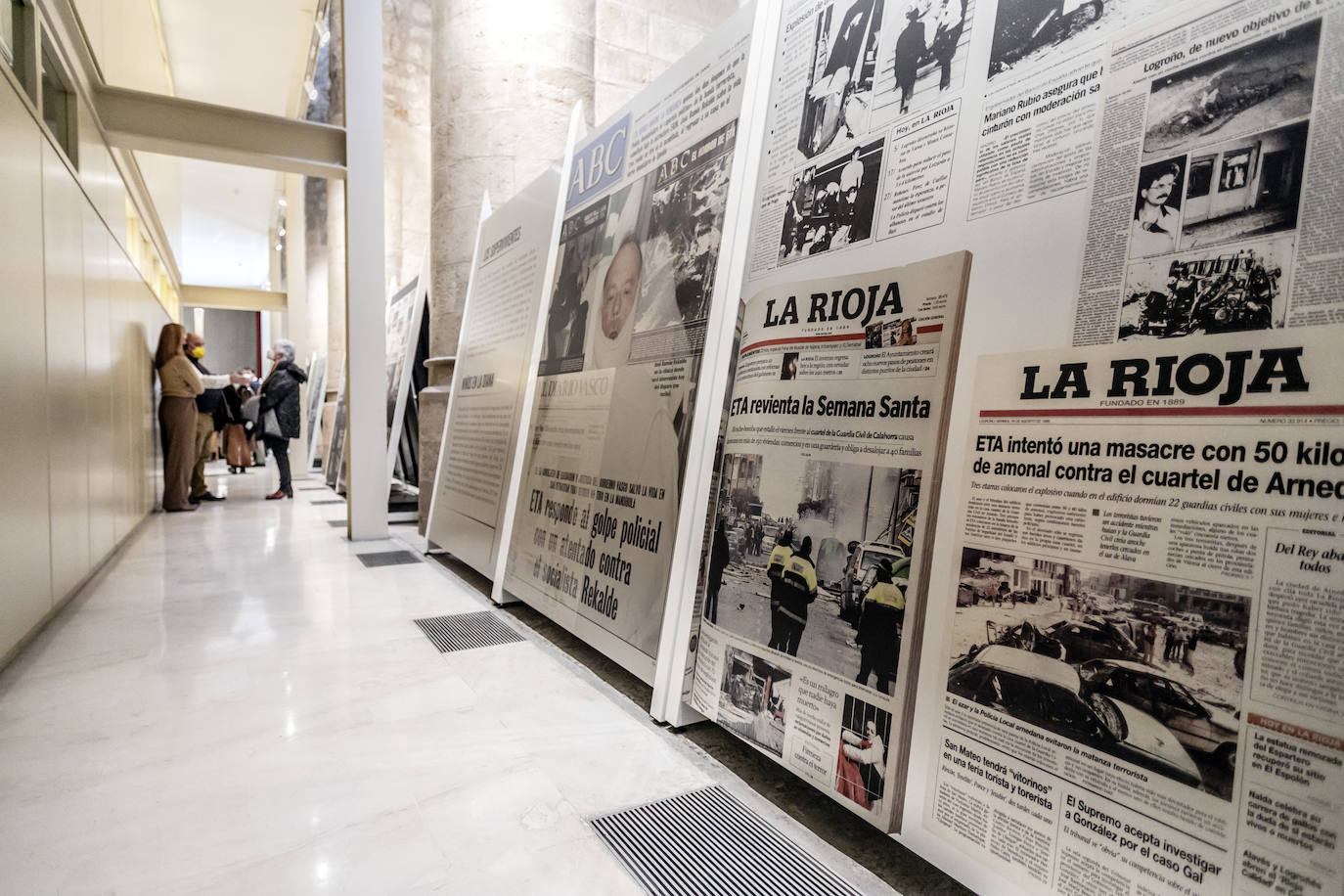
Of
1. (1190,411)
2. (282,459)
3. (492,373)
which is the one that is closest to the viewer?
(1190,411)

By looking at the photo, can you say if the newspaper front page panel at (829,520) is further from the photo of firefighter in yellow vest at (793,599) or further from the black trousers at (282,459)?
the black trousers at (282,459)

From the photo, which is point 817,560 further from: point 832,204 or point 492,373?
point 492,373

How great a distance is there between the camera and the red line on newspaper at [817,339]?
128 centimetres

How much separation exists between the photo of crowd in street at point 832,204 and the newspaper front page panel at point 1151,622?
501 mm

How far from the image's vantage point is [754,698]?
1.55 m

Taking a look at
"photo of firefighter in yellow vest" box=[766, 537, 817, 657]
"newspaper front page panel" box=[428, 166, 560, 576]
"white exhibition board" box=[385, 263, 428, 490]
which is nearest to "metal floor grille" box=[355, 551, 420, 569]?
"newspaper front page panel" box=[428, 166, 560, 576]

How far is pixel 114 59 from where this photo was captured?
4.55 metres

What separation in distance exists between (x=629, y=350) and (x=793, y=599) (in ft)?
3.73

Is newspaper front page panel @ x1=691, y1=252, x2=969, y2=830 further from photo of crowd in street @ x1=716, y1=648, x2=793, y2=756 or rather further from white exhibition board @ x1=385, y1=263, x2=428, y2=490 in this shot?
white exhibition board @ x1=385, y1=263, x2=428, y2=490

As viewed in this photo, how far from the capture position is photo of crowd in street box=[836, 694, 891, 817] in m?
1.24

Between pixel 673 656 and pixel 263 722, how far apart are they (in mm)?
1110

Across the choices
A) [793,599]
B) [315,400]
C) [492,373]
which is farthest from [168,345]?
[793,599]

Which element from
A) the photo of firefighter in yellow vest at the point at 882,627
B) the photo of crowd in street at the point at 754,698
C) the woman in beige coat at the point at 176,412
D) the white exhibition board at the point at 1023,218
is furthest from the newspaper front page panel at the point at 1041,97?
the woman in beige coat at the point at 176,412

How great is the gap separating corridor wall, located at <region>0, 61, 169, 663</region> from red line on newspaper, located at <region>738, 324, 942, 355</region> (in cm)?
219
